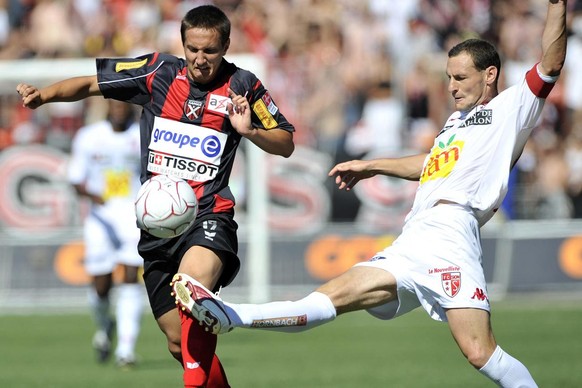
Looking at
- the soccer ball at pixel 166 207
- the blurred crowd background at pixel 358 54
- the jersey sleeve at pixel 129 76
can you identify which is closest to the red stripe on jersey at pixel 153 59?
the jersey sleeve at pixel 129 76

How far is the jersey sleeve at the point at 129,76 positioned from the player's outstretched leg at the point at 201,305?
5.80 feet

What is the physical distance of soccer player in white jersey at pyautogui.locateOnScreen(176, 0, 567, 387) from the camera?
21.7ft

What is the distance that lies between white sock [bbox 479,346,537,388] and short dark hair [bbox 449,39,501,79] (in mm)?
1750

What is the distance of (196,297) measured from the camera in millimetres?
6258

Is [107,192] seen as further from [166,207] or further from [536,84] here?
[536,84]

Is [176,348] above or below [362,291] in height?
below

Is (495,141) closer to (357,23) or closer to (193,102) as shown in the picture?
(193,102)

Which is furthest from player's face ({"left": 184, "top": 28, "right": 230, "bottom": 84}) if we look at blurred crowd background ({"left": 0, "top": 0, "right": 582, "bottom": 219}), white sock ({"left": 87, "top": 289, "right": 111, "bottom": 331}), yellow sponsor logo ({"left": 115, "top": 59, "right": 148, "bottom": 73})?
blurred crowd background ({"left": 0, "top": 0, "right": 582, "bottom": 219})

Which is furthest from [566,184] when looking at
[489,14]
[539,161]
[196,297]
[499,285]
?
[196,297]

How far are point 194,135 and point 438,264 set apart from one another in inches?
72.2

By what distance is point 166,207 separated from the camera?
694 centimetres

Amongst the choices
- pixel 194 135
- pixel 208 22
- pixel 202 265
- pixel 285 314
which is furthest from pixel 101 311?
pixel 285 314

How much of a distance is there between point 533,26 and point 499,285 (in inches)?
218

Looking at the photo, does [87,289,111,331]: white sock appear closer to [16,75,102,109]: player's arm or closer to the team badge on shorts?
[16,75,102,109]: player's arm
